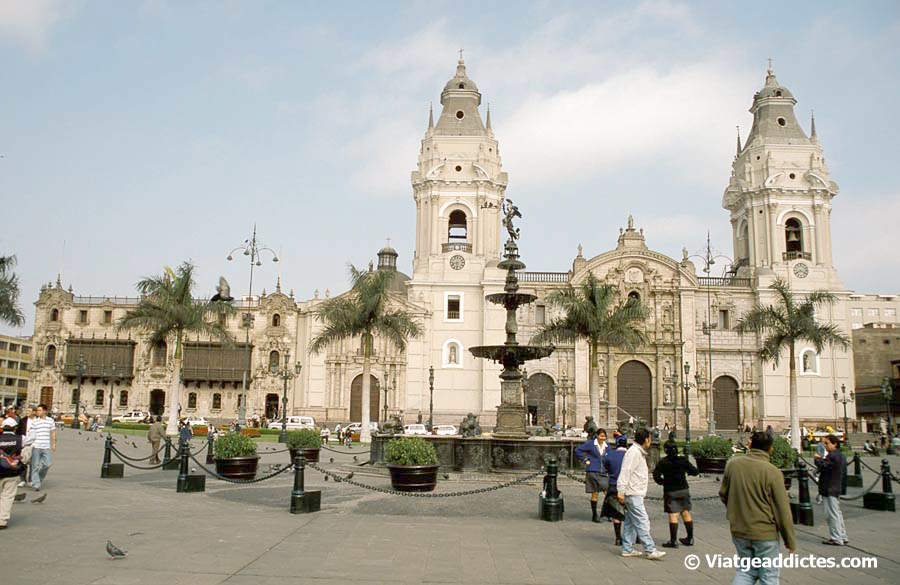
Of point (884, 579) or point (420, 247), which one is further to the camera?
point (420, 247)

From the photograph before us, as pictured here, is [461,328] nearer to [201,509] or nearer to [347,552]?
[201,509]

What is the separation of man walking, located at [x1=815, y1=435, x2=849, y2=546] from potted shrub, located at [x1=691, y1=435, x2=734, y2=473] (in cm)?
918

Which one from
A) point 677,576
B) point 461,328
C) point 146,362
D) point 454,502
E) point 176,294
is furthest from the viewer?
point 146,362

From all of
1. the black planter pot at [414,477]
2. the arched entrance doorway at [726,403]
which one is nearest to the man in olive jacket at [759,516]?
the black planter pot at [414,477]

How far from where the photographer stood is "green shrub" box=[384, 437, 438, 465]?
15320 mm

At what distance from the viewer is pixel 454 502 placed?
15070 mm

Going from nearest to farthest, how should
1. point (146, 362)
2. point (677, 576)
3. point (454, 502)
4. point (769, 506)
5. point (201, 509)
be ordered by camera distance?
1. point (769, 506)
2. point (677, 576)
3. point (201, 509)
4. point (454, 502)
5. point (146, 362)

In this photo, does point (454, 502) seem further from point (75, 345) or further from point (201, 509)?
point (75, 345)

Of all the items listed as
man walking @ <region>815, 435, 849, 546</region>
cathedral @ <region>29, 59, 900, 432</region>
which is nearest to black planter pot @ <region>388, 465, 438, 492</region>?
man walking @ <region>815, 435, 849, 546</region>

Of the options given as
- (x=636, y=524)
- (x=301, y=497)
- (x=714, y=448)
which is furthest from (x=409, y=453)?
(x=714, y=448)

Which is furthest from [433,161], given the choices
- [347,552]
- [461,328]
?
[347,552]

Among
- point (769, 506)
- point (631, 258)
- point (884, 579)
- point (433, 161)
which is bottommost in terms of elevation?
point (884, 579)

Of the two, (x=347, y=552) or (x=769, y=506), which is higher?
(x=769, y=506)

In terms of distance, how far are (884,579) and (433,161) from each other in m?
47.1
